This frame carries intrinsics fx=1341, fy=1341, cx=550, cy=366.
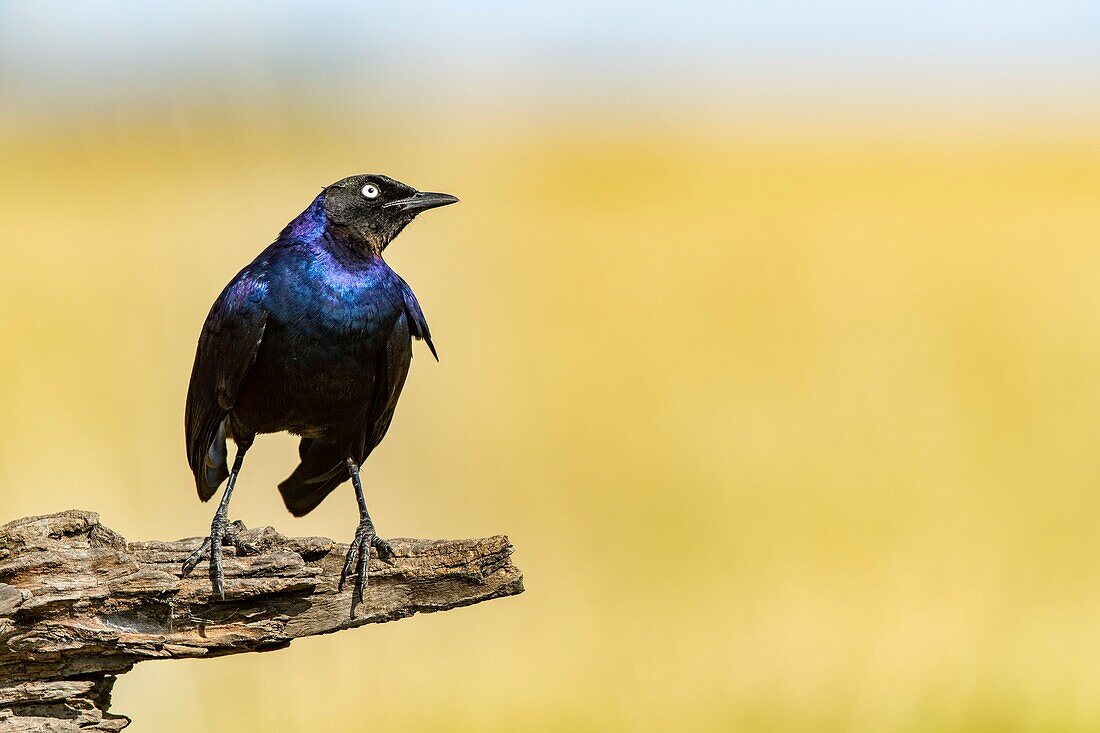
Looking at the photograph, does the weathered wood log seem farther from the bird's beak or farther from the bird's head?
the bird's beak

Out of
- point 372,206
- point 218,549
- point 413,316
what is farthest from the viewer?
point 372,206

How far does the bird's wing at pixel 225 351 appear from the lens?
22.3 feet

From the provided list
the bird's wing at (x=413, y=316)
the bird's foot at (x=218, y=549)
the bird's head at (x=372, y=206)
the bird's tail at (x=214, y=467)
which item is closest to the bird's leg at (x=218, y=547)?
the bird's foot at (x=218, y=549)

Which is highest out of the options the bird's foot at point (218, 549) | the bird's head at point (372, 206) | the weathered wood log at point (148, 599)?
the bird's head at point (372, 206)

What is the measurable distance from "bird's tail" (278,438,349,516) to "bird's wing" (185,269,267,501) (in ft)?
1.79

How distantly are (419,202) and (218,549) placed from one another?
2.32 metres

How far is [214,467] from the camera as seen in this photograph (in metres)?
7.61

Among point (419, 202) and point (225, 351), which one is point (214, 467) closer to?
point (225, 351)

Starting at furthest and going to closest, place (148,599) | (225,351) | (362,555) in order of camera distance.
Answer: (225,351), (362,555), (148,599)

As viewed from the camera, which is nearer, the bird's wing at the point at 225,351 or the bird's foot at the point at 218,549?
the bird's foot at the point at 218,549

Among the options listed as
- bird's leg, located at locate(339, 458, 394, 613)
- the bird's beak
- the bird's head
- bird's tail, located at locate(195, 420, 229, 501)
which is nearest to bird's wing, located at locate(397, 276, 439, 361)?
the bird's head

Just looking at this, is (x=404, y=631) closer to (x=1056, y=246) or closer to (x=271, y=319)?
(x=271, y=319)

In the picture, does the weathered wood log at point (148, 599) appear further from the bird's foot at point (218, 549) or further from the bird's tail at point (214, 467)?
the bird's tail at point (214, 467)

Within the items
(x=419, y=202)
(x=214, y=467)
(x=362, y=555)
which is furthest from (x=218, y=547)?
(x=419, y=202)
